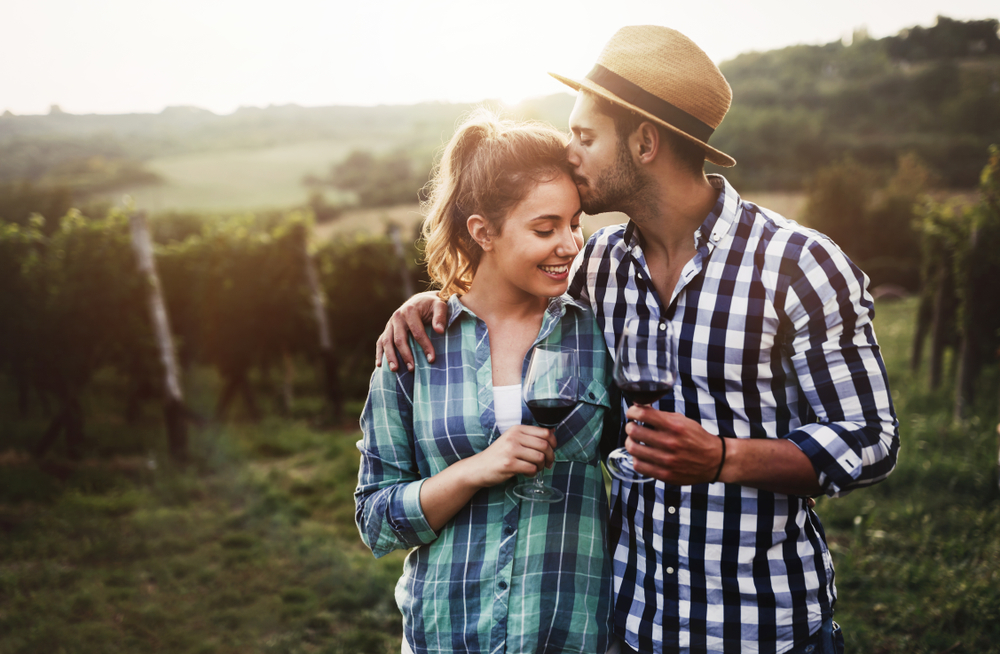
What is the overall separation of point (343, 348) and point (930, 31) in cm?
2602

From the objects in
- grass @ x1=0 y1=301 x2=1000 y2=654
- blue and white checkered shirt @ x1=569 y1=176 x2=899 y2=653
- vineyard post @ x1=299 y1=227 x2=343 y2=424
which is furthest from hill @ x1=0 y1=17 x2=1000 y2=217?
blue and white checkered shirt @ x1=569 y1=176 x2=899 y2=653

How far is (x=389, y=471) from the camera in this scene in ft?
5.28

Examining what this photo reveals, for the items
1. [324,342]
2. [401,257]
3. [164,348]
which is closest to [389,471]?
[164,348]

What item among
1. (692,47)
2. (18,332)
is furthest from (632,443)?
(18,332)

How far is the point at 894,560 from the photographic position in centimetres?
386

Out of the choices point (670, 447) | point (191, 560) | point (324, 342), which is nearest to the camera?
point (670, 447)

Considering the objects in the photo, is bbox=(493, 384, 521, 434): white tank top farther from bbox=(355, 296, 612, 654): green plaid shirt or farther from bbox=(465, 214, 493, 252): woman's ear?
bbox=(465, 214, 493, 252): woman's ear

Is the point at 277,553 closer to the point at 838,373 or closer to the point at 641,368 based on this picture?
the point at 641,368

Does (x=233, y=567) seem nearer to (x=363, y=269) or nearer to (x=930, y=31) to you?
(x=363, y=269)

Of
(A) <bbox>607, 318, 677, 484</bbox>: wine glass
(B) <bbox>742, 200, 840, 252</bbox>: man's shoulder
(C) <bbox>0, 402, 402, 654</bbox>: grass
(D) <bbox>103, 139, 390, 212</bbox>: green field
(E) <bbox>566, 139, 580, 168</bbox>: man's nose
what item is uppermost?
(D) <bbox>103, 139, 390, 212</bbox>: green field

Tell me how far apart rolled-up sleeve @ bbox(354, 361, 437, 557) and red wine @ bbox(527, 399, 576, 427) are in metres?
0.39

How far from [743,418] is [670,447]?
392 mm

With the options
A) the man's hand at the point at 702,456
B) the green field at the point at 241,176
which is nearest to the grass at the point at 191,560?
the man's hand at the point at 702,456

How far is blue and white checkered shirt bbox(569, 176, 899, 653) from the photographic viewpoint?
4.64 feet
